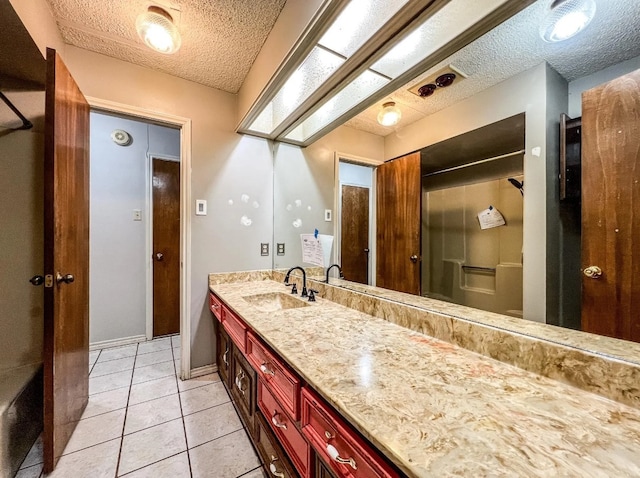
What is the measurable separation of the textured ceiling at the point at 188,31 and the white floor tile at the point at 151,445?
2.42 meters

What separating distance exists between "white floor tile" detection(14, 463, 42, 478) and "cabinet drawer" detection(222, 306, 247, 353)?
40.9 inches

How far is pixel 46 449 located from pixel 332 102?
2388mm

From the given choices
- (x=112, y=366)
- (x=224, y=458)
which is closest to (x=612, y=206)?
(x=224, y=458)

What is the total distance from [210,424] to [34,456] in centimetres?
86

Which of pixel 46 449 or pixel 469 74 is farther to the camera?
pixel 46 449

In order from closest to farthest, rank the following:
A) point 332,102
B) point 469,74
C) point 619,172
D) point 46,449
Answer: point 619,172 → point 469,74 → point 46,449 → point 332,102

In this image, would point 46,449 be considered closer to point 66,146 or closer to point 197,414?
point 197,414

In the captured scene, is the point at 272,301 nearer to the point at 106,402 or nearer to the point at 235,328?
the point at 235,328

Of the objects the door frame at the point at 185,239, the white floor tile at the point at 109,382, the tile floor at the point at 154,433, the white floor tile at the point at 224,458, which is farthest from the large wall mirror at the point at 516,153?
the white floor tile at the point at 109,382

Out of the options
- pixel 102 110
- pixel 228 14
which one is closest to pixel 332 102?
pixel 228 14

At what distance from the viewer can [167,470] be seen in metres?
1.24

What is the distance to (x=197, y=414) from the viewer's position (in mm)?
1639

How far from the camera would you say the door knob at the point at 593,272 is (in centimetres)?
67

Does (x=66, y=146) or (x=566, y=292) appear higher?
(x=66, y=146)
